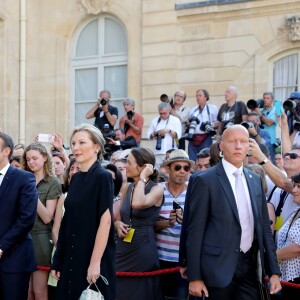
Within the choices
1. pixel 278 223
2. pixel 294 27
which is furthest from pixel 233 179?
pixel 294 27

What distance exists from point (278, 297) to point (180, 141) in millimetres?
6677

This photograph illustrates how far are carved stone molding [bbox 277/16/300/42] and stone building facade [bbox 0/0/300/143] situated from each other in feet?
0.07

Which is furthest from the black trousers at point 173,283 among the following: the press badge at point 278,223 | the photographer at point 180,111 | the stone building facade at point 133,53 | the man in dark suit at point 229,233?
the stone building facade at point 133,53

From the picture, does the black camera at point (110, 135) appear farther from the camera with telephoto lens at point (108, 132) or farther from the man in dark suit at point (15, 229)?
the man in dark suit at point (15, 229)

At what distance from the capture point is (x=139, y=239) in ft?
18.4

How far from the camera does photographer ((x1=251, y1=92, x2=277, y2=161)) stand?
412 inches

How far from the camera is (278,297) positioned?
5156mm

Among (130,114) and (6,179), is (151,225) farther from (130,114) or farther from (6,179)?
(130,114)

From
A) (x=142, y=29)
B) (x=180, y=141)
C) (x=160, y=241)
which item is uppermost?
(x=142, y=29)

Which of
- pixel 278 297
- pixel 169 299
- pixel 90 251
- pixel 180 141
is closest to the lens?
pixel 90 251

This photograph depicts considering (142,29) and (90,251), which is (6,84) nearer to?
(142,29)

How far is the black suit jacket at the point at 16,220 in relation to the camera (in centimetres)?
504

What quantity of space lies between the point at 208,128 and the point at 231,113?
0.55 meters

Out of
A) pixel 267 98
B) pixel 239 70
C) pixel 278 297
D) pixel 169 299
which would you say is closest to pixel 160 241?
pixel 169 299
